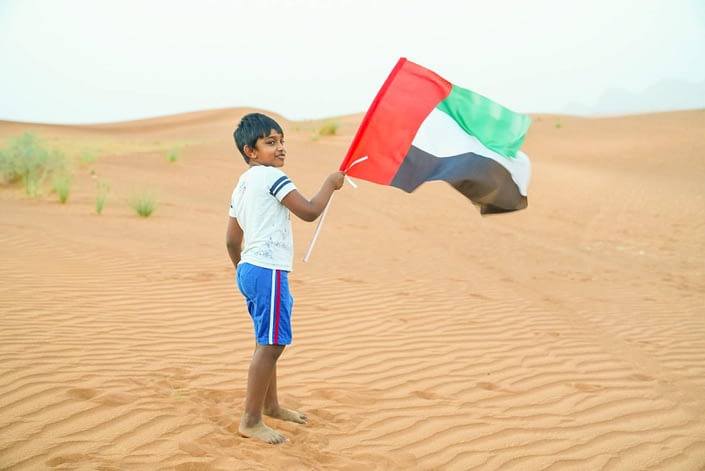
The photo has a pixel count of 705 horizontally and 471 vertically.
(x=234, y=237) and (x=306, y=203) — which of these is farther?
(x=234, y=237)

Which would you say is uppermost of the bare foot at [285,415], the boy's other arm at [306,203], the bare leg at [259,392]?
the boy's other arm at [306,203]

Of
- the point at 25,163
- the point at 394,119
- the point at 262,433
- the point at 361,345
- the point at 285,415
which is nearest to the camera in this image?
the point at 262,433

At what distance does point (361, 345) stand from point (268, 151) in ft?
8.80

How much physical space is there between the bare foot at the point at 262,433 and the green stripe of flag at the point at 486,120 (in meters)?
2.51

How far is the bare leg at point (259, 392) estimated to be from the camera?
3.61 meters

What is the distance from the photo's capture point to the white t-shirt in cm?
350

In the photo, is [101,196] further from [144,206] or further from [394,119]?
[394,119]

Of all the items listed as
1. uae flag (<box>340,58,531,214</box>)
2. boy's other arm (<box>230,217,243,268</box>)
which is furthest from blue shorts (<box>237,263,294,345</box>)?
uae flag (<box>340,58,531,214</box>)

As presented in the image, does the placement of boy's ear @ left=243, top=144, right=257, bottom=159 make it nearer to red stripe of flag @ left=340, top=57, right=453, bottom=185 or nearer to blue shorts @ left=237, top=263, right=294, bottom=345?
blue shorts @ left=237, top=263, right=294, bottom=345

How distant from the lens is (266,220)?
3.52 m

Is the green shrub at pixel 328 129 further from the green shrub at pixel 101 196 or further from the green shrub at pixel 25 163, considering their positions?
the green shrub at pixel 25 163

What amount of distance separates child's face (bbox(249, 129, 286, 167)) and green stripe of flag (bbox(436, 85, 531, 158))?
1.63 metres

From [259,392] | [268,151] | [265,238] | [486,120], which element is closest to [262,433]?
[259,392]

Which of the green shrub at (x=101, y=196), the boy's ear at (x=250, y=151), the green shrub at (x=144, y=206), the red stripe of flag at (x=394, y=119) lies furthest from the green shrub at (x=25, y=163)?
the boy's ear at (x=250, y=151)
